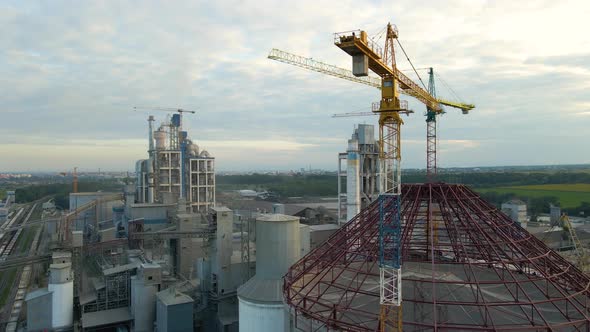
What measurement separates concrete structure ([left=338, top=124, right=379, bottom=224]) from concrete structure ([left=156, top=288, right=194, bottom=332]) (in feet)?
75.0

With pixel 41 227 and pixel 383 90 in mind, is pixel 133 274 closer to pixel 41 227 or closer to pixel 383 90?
pixel 383 90

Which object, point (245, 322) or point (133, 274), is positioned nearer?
point (245, 322)

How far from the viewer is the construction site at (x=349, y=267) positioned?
21.4 metres

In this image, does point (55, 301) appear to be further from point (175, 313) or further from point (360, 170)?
point (360, 170)

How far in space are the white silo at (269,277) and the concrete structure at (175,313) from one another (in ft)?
25.4

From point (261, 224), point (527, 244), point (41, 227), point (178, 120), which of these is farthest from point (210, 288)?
point (41, 227)

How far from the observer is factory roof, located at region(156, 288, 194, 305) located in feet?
114

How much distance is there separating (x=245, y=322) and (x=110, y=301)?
20463 mm

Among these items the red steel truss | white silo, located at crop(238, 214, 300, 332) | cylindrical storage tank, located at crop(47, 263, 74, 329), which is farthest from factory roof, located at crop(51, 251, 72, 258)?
the red steel truss

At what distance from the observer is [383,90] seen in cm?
3681

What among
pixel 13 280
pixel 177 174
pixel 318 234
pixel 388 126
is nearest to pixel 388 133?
pixel 388 126

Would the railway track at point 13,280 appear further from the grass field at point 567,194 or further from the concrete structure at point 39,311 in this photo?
the grass field at point 567,194

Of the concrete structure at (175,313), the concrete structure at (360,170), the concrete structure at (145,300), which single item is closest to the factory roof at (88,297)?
the concrete structure at (145,300)

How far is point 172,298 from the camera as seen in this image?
35500 millimetres
